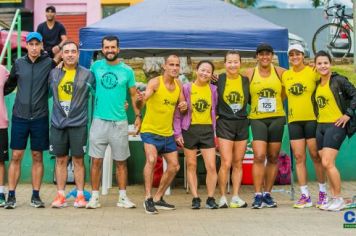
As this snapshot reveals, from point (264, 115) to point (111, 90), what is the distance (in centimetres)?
199

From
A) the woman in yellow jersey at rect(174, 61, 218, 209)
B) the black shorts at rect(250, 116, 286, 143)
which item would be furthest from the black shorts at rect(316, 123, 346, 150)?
the woman in yellow jersey at rect(174, 61, 218, 209)

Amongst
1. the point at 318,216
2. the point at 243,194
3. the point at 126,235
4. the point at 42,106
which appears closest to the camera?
the point at 126,235

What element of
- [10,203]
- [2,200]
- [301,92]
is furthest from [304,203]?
[2,200]

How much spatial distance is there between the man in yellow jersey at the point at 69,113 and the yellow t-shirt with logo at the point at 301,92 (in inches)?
100

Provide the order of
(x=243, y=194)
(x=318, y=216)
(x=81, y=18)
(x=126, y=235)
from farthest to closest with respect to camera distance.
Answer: (x=81, y=18) < (x=243, y=194) < (x=318, y=216) < (x=126, y=235)

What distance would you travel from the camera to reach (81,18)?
2242cm

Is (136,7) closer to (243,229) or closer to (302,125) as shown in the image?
(302,125)

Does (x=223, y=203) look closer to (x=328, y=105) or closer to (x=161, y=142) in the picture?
(x=161, y=142)

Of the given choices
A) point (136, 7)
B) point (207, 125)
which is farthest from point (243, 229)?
point (136, 7)

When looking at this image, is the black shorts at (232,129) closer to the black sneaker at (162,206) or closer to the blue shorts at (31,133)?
the black sneaker at (162,206)

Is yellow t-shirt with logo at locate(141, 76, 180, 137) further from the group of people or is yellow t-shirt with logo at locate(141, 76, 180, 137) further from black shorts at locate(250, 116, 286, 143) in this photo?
Answer: black shorts at locate(250, 116, 286, 143)

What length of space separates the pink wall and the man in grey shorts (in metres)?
13.2

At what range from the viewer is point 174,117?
31.3 feet

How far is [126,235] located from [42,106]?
2.56m
